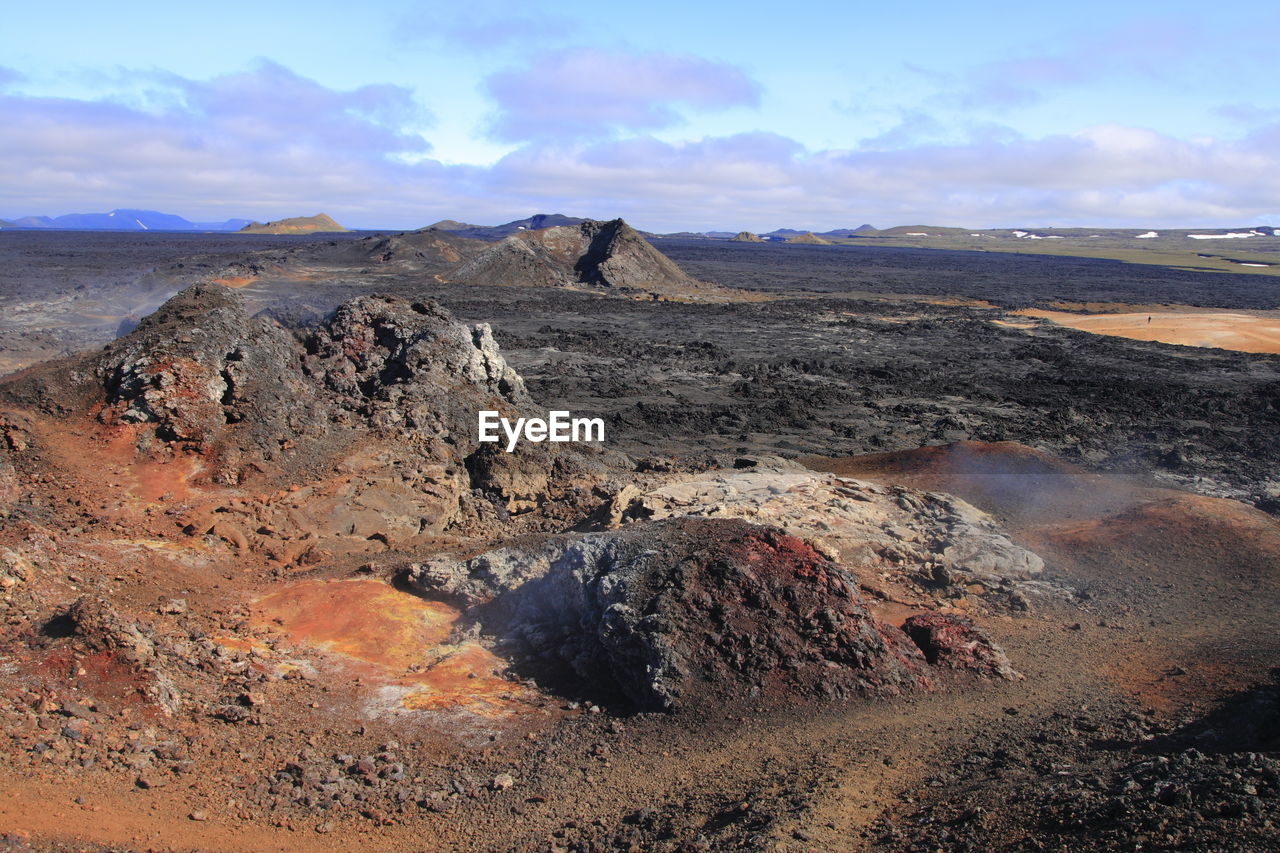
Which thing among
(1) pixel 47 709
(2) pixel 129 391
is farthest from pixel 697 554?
(2) pixel 129 391

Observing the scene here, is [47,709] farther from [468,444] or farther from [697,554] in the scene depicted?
[468,444]

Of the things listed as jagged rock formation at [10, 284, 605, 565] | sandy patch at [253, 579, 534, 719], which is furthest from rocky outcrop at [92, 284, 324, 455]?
sandy patch at [253, 579, 534, 719]

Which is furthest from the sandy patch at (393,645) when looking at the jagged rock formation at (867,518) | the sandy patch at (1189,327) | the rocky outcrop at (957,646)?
the sandy patch at (1189,327)

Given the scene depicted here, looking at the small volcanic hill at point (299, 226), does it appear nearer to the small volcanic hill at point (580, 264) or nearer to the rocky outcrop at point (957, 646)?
the small volcanic hill at point (580, 264)

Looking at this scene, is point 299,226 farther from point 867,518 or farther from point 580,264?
point 867,518

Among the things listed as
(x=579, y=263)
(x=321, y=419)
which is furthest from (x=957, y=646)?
(x=579, y=263)

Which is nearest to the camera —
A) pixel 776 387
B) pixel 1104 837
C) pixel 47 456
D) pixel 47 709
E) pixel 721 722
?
pixel 1104 837
